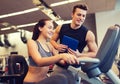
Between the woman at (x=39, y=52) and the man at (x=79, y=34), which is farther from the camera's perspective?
the man at (x=79, y=34)

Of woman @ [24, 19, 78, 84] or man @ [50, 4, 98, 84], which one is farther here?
man @ [50, 4, 98, 84]

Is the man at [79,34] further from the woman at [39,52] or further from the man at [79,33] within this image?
the woman at [39,52]

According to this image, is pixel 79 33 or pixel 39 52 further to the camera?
pixel 79 33

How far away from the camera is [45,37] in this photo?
2.10 metres

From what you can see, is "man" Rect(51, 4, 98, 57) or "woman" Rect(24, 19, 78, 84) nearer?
"woman" Rect(24, 19, 78, 84)

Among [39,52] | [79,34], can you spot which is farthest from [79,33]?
[39,52]

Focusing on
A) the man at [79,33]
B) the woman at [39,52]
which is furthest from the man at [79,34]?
the woman at [39,52]

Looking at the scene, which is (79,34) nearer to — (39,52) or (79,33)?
(79,33)

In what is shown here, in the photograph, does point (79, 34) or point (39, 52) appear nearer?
point (39, 52)

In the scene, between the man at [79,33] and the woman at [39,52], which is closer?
the woman at [39,52]

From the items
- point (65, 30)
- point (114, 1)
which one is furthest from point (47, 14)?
point (65, 30)

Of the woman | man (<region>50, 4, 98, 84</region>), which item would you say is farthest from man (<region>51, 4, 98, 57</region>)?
the woman

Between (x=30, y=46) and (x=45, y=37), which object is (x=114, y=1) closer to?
(x=45, y=37)

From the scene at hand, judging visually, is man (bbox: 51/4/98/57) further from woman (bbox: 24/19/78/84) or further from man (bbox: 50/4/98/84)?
woman (bbox: 24/19/78/84)
